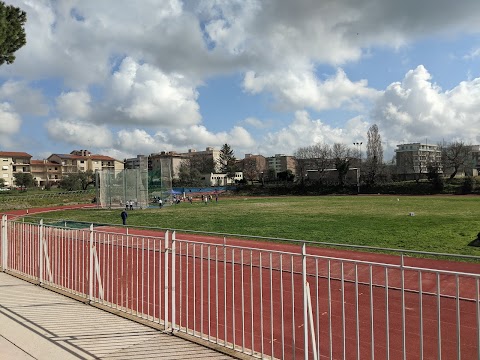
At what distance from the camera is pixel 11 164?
106 m

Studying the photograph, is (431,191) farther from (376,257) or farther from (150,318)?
(150,318)

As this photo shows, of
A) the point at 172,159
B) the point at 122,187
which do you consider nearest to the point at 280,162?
the point at 172,159

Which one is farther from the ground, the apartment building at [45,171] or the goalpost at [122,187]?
the apartment building at [45,171]

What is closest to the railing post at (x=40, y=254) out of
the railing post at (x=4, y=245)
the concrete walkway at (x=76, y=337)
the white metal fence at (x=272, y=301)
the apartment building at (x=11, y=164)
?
the white metal fence at (x=272, y=301)

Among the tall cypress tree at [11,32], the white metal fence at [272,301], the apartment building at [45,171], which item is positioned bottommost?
the white metal fence at [272,301]

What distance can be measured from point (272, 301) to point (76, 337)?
2.70m

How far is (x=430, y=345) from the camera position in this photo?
5.72 meters

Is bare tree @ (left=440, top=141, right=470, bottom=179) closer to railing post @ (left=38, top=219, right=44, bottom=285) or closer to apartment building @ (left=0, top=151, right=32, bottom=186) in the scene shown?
railing post @ (left=38, top=219, right=44, bottom=285)

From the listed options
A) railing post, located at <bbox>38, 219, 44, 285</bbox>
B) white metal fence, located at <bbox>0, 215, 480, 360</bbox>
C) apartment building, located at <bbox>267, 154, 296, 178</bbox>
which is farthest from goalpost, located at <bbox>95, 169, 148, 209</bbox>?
apartment building, located at <bbox>267, 154, 296, 178</bbox>

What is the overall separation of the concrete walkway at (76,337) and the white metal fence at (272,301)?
0.36 meters

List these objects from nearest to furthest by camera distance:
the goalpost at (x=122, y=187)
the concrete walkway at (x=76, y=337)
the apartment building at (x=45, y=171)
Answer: the concrete walkway at (x=76, y=337)
the goalpost at (x=122, y=187)
the apartment building at (x=45, y=171)

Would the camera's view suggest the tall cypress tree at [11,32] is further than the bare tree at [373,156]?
No

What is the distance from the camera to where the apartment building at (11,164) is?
105012mm

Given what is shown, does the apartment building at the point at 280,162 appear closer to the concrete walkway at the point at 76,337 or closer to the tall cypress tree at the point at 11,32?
the tall cypress tree at the point at 11,32
